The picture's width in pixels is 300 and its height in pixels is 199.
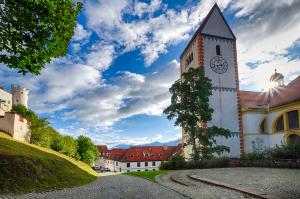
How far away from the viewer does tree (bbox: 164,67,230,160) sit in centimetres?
2631

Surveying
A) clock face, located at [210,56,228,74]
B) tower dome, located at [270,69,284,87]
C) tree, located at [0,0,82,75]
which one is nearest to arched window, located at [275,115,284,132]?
clock face, located at [210,56,228,74]

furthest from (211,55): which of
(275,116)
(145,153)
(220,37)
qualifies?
(145,153)

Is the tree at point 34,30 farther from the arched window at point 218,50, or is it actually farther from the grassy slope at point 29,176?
the arched window at point 218,50

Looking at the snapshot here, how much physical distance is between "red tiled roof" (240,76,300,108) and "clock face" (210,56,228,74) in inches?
250

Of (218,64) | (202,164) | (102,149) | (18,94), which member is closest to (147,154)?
(102,149)

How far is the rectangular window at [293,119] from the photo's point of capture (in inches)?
1188

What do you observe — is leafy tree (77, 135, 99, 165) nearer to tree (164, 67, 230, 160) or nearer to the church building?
the church building

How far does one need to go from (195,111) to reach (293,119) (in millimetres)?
14050

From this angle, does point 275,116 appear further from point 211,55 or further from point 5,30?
point 5,30

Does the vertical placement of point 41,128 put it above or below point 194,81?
below

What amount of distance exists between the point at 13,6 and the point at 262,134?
34.3 m

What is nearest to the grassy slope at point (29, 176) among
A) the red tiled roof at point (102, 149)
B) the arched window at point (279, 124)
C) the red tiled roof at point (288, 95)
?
the red tiled roof at point (288, 95)

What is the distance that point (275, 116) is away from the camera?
33625mm

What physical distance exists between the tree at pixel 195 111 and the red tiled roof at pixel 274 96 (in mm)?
11253
